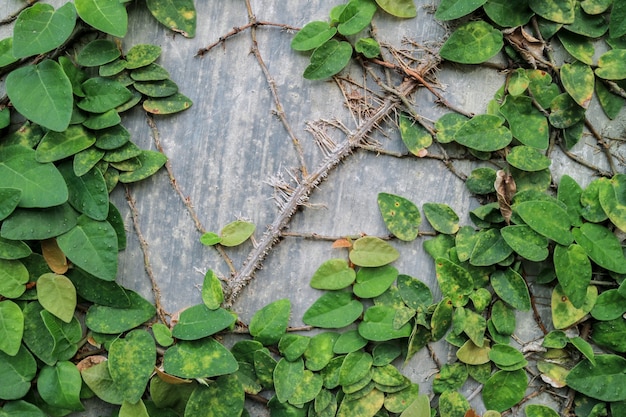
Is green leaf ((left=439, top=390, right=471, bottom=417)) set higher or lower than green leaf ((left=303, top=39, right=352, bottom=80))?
lower

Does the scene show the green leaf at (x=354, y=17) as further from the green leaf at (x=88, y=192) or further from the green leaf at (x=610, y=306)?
the green leaf at (x=610, y=306)

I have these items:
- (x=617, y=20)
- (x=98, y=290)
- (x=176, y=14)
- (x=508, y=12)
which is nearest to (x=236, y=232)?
(x=98, y=290)

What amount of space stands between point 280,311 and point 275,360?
0.43 feet

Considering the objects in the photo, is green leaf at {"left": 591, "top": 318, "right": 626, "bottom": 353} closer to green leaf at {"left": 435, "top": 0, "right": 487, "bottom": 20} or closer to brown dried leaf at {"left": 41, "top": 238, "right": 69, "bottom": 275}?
green leaf at {"left": 435, "top": 0, "right": 487, "bottom": 20}

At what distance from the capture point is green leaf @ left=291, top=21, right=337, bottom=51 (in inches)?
57.4

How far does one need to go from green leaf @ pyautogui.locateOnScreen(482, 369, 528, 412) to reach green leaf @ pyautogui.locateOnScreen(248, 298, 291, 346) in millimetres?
559

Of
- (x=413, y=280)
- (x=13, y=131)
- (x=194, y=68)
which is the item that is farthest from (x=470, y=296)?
(x=13, y=131)

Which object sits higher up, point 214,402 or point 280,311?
point 280,311

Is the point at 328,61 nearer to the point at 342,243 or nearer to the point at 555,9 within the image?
the point at 342,243

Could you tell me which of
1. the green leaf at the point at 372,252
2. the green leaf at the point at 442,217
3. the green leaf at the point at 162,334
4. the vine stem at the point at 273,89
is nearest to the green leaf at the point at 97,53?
the vine stem at the point at 273,89

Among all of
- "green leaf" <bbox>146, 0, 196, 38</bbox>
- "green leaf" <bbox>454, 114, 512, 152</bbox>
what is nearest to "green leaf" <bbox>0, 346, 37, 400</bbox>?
"green leaf" <bbox>146, 0, 196, 38</bbox>

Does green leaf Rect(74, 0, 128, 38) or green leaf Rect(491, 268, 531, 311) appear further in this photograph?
green leaf Rect(491, 268, 531, 311)

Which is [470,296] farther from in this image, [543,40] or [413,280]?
[543,40]

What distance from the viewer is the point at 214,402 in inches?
56.5
